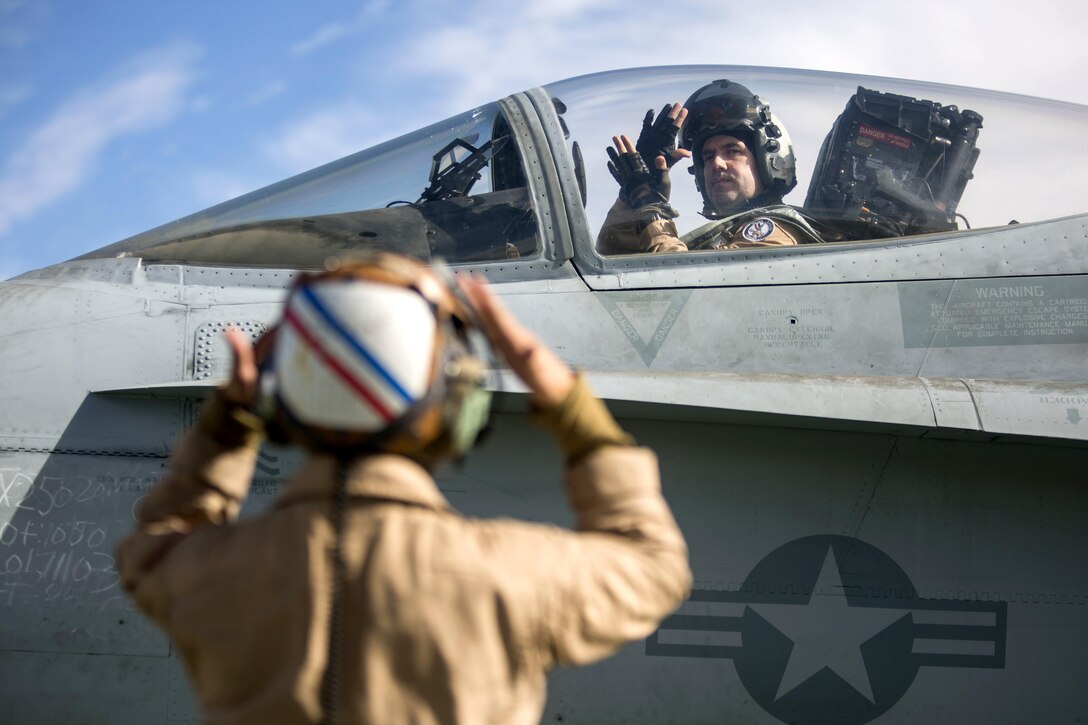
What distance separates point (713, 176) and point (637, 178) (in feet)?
1.41

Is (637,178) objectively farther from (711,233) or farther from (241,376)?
(241,376)

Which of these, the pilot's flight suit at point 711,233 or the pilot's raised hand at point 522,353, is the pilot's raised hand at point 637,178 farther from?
the pilot's raised hand at point 522,353

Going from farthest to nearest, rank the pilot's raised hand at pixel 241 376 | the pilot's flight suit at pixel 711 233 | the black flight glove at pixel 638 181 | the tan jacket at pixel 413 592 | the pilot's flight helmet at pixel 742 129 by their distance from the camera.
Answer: the pilot's flight helmet at pixel 742 129, the black flight glove at pixel 638 181, the pilot's flight suit at pixel 711 233, the pilot's raised hand at pixel 241 376, the tan jacket at pixel 413 592

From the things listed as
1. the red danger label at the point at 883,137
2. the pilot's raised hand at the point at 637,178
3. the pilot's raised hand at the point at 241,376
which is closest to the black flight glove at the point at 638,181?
the pilot's raised hand at the point at 637,178

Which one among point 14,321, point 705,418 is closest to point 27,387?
point 14,321

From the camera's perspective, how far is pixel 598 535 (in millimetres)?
1737

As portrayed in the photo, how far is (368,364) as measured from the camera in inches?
62.2

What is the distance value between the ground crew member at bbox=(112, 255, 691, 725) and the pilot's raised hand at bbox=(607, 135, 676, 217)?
3323 millimetres

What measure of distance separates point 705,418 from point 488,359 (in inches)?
36.3

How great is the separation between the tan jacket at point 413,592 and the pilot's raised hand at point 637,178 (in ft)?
10.9

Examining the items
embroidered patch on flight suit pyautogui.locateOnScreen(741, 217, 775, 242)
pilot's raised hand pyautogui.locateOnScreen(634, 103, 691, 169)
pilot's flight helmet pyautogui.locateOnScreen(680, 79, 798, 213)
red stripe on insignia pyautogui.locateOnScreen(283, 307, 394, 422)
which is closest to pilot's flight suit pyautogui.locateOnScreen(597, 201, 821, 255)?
embroidered patch on flight suit pyautogui.locateOnScreen(741, 217, 775, 242)

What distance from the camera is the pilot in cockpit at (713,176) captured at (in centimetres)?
488

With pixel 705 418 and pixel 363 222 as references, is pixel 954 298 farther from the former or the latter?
pixel 363 222

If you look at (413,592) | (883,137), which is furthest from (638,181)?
(413,592)
